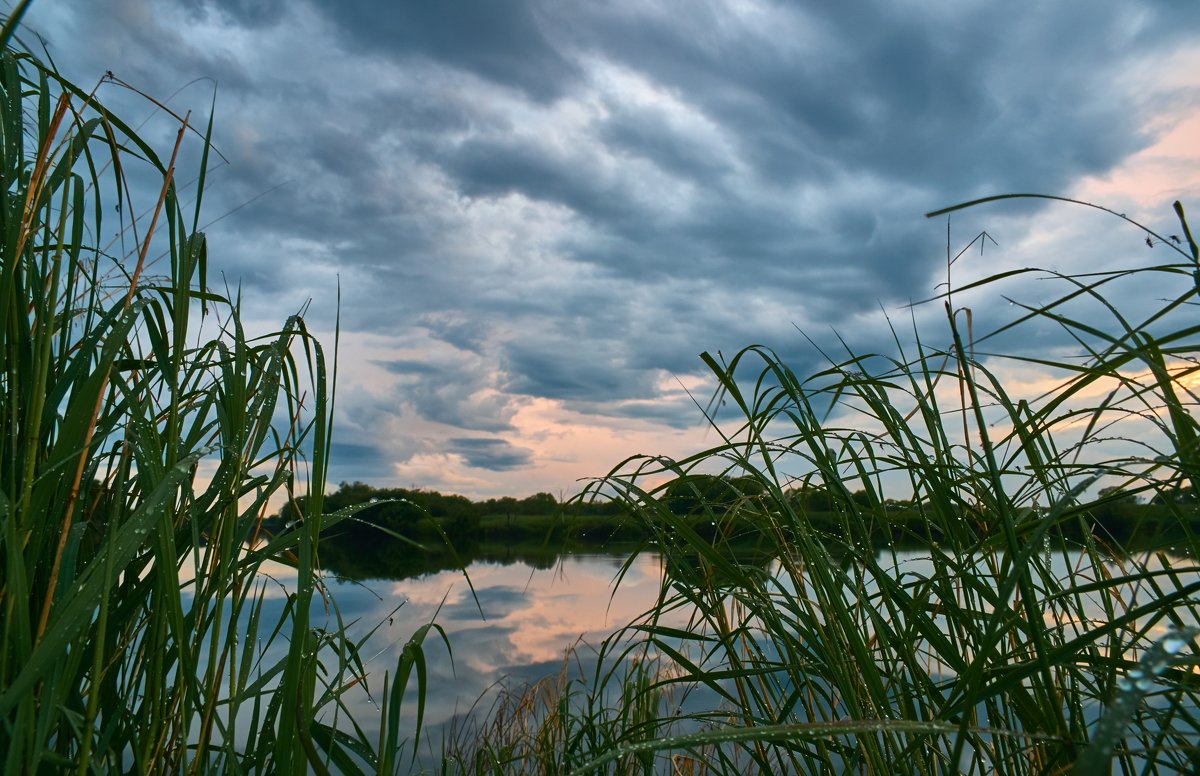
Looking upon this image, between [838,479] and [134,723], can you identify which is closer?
[134,723]

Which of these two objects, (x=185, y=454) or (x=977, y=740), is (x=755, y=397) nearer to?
(x=977, y=740)

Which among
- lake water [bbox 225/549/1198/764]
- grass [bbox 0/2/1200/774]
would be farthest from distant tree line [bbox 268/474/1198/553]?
lake water [bbox 225/549/1198/764]

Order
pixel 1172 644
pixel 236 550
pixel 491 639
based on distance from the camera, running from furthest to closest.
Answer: pixel 491 639
pixel 236 550
pixel 1172 644

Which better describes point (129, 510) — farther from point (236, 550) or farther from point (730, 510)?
point (730, 510)

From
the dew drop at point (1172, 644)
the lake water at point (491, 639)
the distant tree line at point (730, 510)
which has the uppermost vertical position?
the distant tree line at point (730, 510)

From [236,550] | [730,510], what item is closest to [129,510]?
[236,550]

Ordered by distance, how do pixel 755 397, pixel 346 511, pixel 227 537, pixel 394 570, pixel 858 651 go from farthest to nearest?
1. pixel 394 570
2. pixel 755 397
3. pixel 346 511
4. pixel 227 537
5. pixel 858 651

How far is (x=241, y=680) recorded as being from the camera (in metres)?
0.99

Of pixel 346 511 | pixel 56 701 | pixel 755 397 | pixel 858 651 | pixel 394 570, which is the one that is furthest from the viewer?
pixel 394 570

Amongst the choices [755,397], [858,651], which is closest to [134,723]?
[858,651]

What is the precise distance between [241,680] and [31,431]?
406mm

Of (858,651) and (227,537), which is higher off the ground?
(227,537)

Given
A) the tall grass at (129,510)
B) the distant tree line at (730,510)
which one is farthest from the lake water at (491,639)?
the tall grass at (129,510)

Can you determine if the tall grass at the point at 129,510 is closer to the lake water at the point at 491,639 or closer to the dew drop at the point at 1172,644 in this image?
the dew drop at the point at 1172,644
